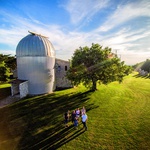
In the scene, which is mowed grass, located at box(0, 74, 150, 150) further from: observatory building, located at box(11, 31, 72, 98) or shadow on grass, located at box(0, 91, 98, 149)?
observatory building, located at box(11, 31, 72, 98)

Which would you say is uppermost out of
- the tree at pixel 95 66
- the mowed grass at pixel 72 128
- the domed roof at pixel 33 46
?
the domed roof at pixel 33 46

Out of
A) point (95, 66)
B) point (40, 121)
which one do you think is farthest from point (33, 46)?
point (40, 121)

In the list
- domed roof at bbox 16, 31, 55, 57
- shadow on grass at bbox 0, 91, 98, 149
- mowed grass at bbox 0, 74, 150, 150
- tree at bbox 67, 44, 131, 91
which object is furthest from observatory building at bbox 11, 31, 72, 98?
tree at bbox 67, 44, 131, 91

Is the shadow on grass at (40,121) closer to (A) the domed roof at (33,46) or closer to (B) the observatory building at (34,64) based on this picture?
(B) the observatory building at (34,64)

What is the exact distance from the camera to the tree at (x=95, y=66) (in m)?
22.6

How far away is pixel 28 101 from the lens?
19.8 meters

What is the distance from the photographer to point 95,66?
2278cm

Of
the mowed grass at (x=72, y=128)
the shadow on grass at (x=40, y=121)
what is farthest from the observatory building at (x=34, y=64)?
the mowed grass at (x=72, y=128)

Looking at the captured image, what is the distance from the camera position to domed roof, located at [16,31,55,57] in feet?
72.8

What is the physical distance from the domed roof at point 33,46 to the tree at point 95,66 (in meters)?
5.45

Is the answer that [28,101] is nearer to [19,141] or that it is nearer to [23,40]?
[19,141]

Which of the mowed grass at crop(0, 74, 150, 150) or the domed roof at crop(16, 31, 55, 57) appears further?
the domed roof at crop(16, 31, 55, 57)

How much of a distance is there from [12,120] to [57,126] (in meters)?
5.28

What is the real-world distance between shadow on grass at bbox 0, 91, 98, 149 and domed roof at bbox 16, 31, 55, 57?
7549 mm
